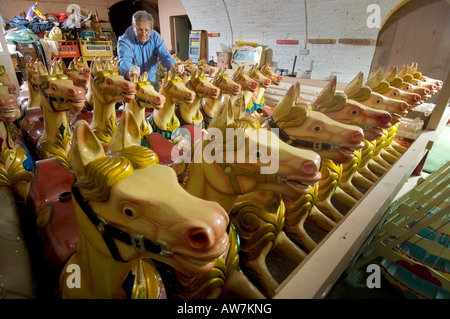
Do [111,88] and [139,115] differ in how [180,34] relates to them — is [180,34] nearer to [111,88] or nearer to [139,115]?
[139,115]

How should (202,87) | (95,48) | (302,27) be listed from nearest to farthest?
1. (202,87)
2. (302,27)
3. (95,48)

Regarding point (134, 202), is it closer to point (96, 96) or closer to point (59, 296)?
point (59, 296)

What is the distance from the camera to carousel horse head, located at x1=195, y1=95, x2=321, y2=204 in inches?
39.4

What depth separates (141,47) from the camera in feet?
11.1

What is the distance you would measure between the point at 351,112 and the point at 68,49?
7918 millimetres

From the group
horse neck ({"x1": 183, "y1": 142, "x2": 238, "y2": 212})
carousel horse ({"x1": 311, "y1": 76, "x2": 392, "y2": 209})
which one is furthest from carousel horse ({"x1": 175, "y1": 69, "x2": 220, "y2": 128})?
horse neck ({"x1": 183, "y1": 142, "x2": 238, "y2": 212})

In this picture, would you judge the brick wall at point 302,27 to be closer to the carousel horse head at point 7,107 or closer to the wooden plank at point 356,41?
the wooden plank at point 356,41

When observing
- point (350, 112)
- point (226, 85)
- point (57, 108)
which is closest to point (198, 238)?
point (350, 112)

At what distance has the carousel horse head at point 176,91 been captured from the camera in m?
2.55

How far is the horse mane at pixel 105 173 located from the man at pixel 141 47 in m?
2.27

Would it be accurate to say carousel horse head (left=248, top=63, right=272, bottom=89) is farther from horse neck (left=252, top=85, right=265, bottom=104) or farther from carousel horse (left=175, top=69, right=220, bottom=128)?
carousel horse (left=175, top=69, right=220, bottom=128)

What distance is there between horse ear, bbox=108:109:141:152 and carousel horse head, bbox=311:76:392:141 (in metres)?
1.36

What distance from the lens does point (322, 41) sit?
5617 mm

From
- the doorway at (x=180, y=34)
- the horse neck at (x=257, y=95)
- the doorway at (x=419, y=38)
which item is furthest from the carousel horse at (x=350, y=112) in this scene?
the doorway at (x=180, y=34)
